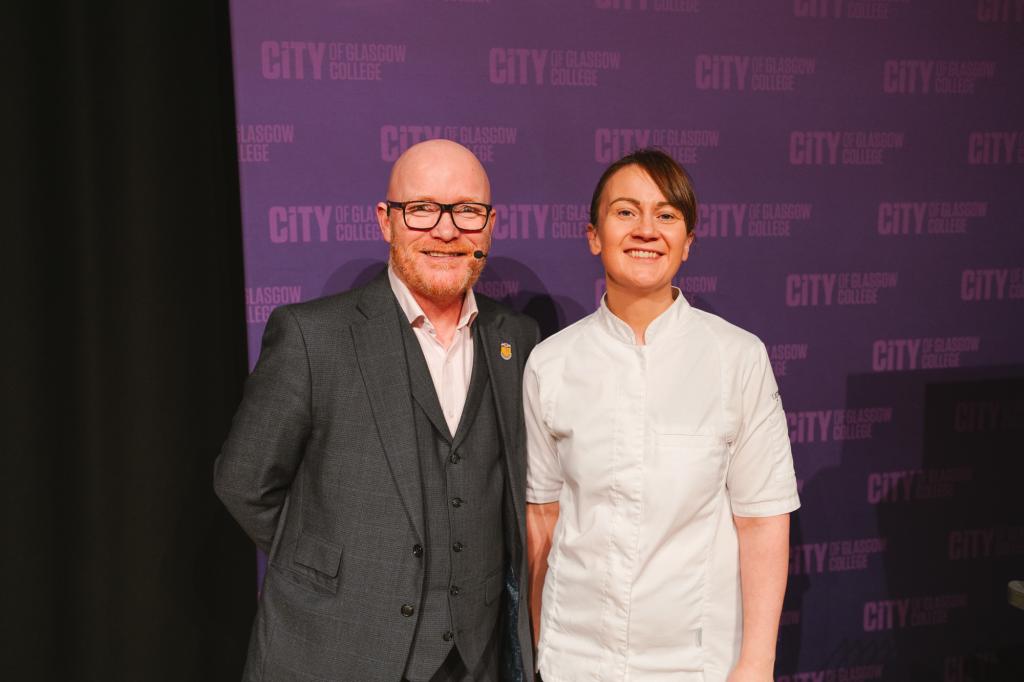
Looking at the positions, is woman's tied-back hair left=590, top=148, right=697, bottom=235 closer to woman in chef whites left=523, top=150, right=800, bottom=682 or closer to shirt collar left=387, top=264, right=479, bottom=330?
woman in chef whites left=523, top=150, right=800, bottom=682

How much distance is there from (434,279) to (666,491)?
77 centimetres

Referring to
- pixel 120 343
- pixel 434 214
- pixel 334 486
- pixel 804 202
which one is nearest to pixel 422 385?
pixel 334 486

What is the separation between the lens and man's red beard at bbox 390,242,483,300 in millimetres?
2057

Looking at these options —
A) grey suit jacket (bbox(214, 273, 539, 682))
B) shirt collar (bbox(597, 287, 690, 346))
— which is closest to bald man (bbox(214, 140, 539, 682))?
grey suit jacket (bbox(214, 273, 539, 682))

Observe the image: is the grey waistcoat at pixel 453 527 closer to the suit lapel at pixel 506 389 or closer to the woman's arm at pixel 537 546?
the suit lapel at pixel 506 389

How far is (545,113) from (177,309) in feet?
4.63

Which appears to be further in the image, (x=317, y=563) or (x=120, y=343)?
(x=120, y=343)

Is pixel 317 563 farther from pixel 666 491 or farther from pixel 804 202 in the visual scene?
pixel 804 202

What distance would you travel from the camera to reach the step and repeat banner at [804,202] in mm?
2600

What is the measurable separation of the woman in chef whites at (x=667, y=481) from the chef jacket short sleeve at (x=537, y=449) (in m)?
0.09

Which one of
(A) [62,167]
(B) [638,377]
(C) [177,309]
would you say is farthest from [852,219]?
(A) [62,167]

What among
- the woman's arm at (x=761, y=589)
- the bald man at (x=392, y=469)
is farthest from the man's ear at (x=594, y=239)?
the woman's arm at (x=761, y=589)

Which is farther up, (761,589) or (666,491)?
(666,491)

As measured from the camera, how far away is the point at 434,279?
205 cm
